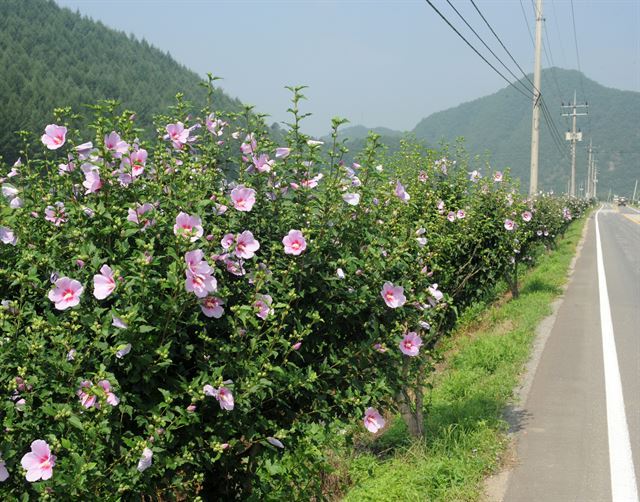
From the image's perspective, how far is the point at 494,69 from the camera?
47.3ft

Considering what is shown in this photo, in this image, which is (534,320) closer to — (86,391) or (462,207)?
(462,207)

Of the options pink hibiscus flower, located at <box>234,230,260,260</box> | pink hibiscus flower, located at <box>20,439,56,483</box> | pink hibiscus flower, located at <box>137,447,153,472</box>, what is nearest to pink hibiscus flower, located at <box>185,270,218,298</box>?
pink hibiscus flower, located at <box>234,230,260,260</box>

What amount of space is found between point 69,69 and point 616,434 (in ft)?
384

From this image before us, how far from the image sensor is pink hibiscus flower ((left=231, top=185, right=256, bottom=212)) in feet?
9.84

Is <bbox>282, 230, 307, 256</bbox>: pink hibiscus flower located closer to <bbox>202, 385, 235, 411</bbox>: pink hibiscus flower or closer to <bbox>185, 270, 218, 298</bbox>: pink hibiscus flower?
<bbox>185, 270, 218, 298</bbox>: pink hibiscus flower

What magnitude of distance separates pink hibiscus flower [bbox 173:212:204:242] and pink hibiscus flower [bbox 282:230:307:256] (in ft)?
1.68

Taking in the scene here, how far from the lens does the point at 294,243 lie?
9.82ft

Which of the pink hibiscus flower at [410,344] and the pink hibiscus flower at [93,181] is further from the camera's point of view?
the pink hibiscus flower at [410,344]

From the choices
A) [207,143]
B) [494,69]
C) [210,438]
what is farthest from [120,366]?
[494,69]

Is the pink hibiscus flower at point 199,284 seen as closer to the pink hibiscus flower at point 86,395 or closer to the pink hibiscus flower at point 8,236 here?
the pink hibiscus flower at point 86,395

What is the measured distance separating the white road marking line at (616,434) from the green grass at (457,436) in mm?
820

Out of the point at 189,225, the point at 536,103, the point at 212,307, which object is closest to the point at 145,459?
the point at 212,307

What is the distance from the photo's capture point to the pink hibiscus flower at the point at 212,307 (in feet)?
8.50

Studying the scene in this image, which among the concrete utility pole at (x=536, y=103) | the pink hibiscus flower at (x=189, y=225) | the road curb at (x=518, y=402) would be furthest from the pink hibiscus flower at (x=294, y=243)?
the concrete utility pole at (x=536, y=103)
